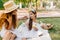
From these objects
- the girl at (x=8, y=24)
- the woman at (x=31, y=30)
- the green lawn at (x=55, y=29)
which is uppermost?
the girl at (x=8, y=24)

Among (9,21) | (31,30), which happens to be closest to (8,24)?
(9,21)

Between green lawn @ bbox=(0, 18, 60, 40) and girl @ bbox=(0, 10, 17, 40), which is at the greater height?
girl @ bbox=(0, 10, 17, 40)

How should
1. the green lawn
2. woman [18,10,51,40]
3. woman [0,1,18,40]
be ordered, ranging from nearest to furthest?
woman [0,1,18,40] < woman [18,10,51,40] < the green lawn

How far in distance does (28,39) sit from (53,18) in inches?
68.6

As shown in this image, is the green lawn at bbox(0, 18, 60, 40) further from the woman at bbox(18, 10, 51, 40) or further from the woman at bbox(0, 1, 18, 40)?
the woman at bbox(0, 1, 18, 40)

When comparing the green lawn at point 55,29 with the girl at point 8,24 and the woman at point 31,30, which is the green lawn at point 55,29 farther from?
the girl at point 8,24

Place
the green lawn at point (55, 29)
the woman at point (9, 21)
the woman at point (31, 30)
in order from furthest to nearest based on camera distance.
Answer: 1. the green lawn at point (55, 29)
2. the woman at point (31, 30)
3. the woman at point (9, 21)

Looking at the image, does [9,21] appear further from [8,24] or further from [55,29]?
[55,29]

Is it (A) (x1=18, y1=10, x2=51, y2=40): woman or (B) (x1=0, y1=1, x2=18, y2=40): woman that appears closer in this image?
(B) (x1=0, y1=1, x2=18, y2=40): woman

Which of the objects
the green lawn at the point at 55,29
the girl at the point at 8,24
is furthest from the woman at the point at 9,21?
the green lawn at the point at 55,29

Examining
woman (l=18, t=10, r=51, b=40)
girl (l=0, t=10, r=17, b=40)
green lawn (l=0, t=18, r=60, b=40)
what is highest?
girl (l=0, t=10, r=17, b=40)

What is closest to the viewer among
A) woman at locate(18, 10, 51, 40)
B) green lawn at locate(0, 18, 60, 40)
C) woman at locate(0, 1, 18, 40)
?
woman at locate(0, 1, 18, 40)

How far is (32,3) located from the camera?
8.49 ft

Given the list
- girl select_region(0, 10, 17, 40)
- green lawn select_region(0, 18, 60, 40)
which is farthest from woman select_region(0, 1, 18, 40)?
green lawn select_region(0, 18, 60, 40)
